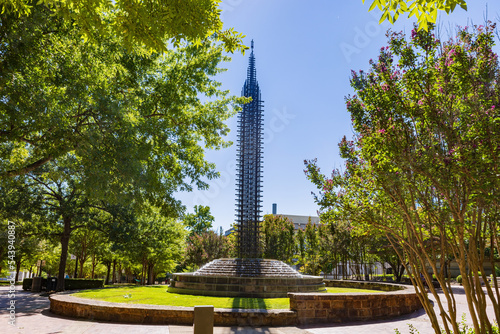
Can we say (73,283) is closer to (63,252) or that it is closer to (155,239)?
(63,252)

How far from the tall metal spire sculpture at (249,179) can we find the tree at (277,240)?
56.3ft

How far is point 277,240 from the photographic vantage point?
4275cm

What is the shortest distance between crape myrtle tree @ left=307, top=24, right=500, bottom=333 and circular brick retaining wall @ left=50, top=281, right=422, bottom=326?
4.78 meters

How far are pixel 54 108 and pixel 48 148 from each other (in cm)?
112

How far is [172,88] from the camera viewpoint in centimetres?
1224

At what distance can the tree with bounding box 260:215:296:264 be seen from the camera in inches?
1645

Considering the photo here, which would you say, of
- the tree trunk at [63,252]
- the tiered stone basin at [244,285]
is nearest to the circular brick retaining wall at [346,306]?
the tiered stone basin at [244,285]

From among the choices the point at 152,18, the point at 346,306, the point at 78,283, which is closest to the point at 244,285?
the point at 346,306

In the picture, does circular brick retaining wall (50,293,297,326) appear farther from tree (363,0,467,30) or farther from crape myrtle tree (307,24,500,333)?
tree (363,0,467,30)

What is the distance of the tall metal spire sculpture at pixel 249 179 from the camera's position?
2394cm

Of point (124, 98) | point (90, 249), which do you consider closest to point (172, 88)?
point (124, 98)

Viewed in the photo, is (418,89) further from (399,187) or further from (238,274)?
(238,274)

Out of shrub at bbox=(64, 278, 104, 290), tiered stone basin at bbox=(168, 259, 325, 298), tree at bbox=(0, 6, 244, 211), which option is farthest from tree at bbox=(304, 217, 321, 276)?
tree at bbox=(0, 6, 244, 211)

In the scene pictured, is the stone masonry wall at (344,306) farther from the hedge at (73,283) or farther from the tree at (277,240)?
the tree at (277,240)
